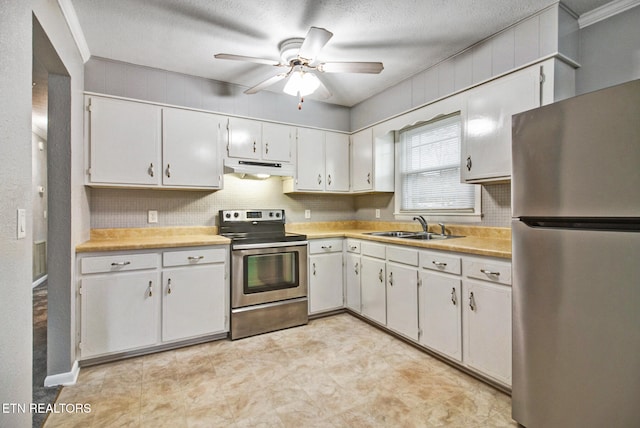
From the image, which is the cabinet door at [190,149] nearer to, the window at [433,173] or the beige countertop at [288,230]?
the beige countertop at [288,230]

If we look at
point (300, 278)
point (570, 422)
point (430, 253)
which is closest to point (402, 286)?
point (430, 253)

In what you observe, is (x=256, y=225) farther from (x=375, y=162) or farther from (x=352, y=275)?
(x=375, y=162)

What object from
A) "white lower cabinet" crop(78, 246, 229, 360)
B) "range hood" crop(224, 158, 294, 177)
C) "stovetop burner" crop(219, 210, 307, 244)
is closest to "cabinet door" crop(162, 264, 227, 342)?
"white lower cabinet" crop(78, 246, 229, 360)

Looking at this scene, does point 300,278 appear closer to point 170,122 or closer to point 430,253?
point 430,253

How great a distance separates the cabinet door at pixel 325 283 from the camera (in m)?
3.30

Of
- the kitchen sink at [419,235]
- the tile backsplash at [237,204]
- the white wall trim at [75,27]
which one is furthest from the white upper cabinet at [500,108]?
the white wall trim at [75,27]

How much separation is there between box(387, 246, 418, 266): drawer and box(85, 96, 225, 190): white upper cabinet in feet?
5.85

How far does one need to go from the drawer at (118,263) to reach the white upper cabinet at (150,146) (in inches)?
26.8

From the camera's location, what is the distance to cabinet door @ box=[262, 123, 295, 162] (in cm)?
340

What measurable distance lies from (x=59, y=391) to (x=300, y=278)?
1955 mm

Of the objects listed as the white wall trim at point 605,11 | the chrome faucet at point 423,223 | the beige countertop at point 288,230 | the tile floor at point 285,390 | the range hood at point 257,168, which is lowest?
the tile floor at point 285,390

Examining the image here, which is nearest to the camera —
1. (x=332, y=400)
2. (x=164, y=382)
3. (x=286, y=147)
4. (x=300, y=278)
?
(x=332, y=400)

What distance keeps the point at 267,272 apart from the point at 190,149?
139 centimetres

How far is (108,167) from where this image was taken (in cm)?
267
